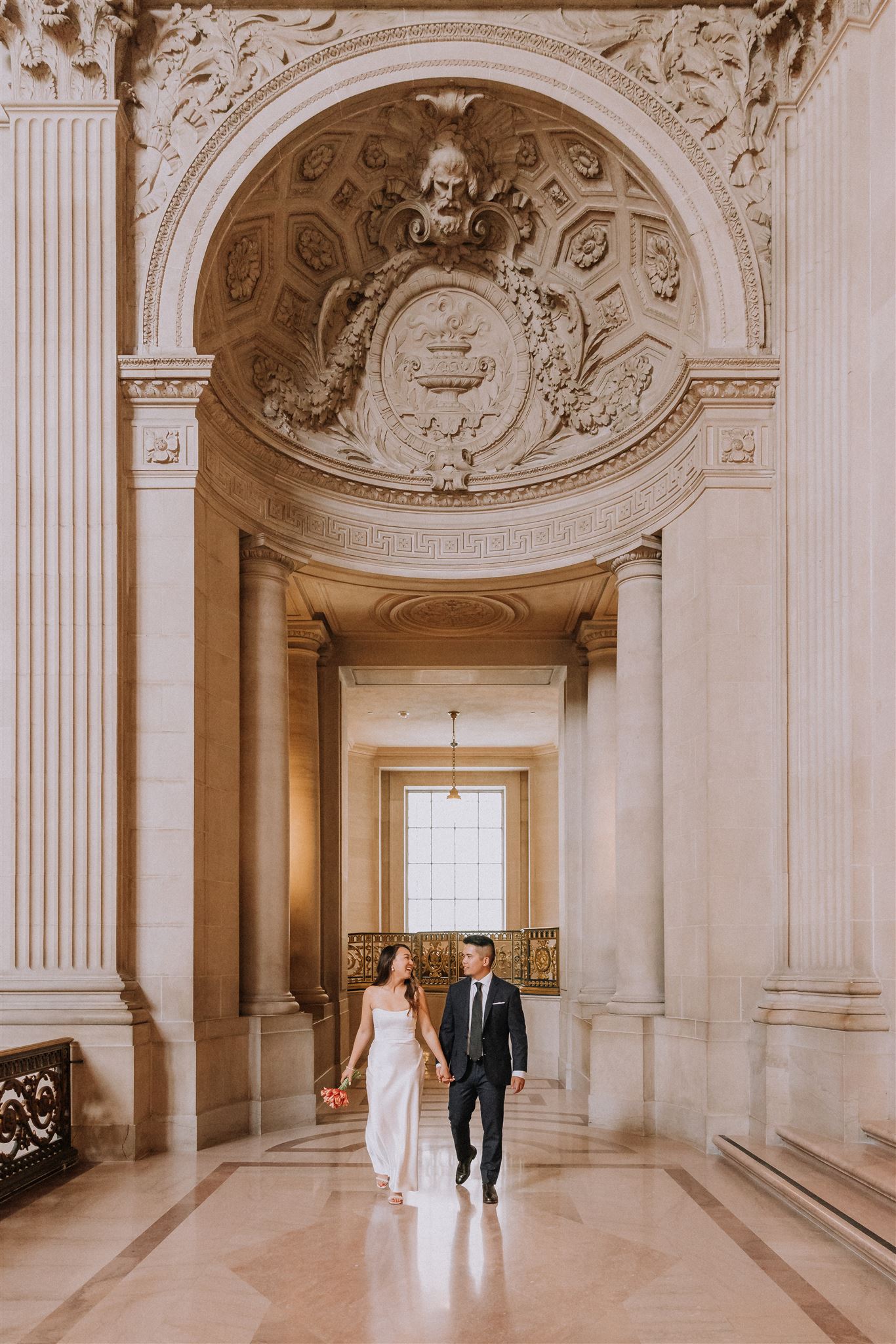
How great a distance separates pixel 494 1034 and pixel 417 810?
19951mm

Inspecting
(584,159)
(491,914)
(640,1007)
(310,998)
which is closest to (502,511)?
(584,159)

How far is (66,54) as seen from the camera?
1168cm

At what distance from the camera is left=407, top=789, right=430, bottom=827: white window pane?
28547 mm

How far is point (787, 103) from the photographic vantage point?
37.8ft

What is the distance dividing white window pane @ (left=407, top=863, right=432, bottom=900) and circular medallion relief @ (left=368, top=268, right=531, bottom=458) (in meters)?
15.2

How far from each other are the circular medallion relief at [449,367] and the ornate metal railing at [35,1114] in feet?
26.8

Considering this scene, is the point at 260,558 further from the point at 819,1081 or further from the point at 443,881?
the point at 443,881

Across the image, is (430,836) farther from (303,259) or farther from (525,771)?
(303,259)

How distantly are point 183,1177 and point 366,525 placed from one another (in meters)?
7.73

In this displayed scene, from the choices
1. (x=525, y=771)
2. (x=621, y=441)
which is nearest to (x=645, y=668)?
(x=621, y=441)

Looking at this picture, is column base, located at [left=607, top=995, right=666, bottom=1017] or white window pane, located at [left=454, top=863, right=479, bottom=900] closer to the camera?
column base, located at [left=607, top=995, right=666, bottom=1017]

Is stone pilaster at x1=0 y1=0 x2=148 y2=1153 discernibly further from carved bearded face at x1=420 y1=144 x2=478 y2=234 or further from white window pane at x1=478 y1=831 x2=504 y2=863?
white window pane at x1=478 y1=831 x2=504 y2=863

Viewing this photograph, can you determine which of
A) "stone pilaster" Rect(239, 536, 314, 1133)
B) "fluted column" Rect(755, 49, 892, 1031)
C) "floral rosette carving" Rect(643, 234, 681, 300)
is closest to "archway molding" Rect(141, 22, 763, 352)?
"fluted column" Rect(755, 49, 892, 1031)

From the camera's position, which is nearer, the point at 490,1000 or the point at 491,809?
the point at 490,1000
